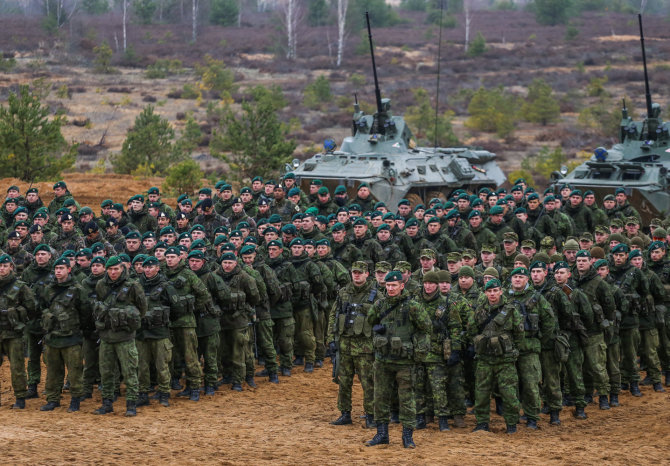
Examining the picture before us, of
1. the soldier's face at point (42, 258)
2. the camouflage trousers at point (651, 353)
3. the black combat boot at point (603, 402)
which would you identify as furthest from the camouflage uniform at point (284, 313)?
the camouflage trousers at point (651, 353)

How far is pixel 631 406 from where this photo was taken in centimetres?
1190

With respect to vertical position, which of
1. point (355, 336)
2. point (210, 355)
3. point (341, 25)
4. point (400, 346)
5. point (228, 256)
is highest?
point (341, 25)

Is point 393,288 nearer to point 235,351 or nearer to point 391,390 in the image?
point 391,390

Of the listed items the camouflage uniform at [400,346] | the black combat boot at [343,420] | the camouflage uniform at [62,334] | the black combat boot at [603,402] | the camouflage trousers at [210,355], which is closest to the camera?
the camouflage uniform at [400,346]

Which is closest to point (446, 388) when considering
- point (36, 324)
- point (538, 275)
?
point (538, 275)

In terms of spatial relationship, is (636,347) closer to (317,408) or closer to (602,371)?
(602,371)

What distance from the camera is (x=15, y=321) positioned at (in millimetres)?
11406

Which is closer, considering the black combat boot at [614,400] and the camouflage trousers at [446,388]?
the camouflage trousers at [446,388]

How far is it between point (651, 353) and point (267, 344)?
486 cm

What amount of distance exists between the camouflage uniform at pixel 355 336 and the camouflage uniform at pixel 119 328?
2205mm

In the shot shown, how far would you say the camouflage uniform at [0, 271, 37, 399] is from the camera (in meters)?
11.4

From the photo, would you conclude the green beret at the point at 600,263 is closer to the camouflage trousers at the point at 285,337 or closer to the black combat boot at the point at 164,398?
the camouflage trousers at the point at 285,337

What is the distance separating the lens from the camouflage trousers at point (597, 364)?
11.5 m

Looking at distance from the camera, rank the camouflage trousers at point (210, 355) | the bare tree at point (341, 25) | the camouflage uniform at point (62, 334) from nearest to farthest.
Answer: the camouflage uniform at point (62, 334)
the camouflage trousers at point (210, 355)
the bare tree at point (341, 25)
